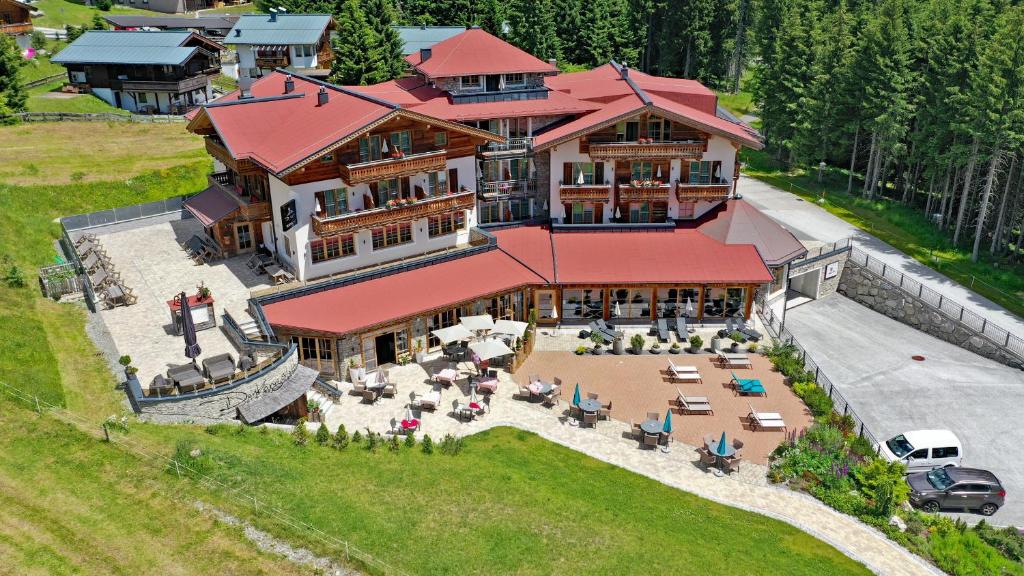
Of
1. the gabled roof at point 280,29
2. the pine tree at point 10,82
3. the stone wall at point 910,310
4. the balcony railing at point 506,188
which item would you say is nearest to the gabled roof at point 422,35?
the gabled roof at point 280,29

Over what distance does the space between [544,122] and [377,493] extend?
28.8 meters

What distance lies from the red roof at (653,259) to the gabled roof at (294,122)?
8370 millimetres

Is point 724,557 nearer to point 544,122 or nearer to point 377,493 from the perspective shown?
point 377,493

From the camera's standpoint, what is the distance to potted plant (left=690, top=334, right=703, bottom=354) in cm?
4262

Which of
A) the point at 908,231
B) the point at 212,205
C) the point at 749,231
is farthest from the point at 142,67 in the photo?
the point at 908,231

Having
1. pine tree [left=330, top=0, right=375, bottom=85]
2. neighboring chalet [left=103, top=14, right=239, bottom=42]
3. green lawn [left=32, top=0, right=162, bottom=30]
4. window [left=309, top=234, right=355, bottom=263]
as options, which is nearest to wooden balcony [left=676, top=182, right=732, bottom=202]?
window [left=309, top=234, right=355, bottom=263]

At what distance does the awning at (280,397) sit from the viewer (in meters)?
31.9

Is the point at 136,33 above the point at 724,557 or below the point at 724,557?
above

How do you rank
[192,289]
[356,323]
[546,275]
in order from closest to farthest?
1. [356,323]
2. [192,289]
3. [546,275]

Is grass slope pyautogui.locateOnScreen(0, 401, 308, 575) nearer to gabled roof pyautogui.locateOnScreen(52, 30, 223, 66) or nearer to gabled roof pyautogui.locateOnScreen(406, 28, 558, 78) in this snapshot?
gabled roof pyautogui.locateOnScreen(406, 28, 558, 78)

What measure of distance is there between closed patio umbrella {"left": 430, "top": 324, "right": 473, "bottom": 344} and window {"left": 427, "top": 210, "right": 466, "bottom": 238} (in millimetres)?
7365

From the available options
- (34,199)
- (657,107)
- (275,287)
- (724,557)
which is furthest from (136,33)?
(724,557)

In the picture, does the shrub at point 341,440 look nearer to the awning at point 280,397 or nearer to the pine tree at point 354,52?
the awning at point 280,397

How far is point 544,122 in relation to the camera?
49.3m
